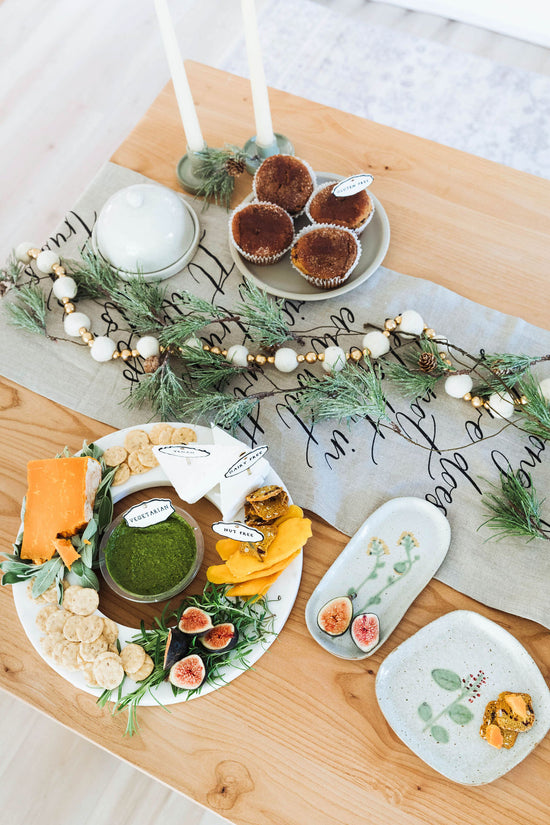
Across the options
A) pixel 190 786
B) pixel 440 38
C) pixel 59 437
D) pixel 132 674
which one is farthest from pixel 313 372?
pixel 440 38

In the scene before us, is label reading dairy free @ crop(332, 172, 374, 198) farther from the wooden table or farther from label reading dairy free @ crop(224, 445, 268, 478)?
label reading dairy free @ crop(224, 445, 268, 478)

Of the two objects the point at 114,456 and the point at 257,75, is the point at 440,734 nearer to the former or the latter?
the point at 114,456

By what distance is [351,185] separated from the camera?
114cm

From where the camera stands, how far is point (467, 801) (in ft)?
2.86

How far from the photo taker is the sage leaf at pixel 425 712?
92 cm

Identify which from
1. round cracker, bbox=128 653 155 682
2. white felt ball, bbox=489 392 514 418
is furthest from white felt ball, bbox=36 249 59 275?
white felt ball, bbox=489 392 514 418

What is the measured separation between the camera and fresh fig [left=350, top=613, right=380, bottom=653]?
943mm

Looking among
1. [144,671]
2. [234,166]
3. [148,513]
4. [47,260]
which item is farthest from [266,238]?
[144,671]

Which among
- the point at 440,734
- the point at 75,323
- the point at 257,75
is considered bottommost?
the point at 440,734

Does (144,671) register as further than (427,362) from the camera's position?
No

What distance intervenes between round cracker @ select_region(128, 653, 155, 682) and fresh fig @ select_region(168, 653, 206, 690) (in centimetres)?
3

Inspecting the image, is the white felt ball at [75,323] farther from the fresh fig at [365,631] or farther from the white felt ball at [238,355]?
the fresh fig at [365,631]

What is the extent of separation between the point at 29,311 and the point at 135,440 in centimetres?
38

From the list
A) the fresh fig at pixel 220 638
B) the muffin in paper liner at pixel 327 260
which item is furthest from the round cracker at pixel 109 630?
the muffin in paper liner at pixel 327 260
